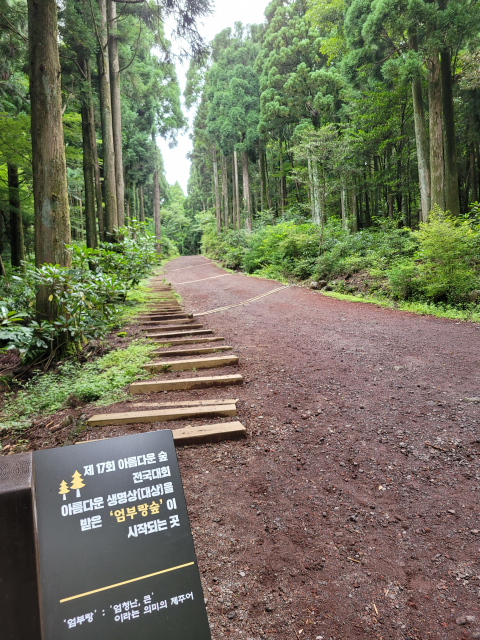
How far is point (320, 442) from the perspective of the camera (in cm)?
272

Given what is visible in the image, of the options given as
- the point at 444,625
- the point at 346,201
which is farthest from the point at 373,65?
the point at 444,625

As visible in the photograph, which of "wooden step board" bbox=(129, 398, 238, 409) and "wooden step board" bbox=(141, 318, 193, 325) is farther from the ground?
"wooden step board" bbox=(141, 318, 193, 325)

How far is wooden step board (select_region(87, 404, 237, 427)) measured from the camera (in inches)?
122

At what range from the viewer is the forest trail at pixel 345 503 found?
1.52m

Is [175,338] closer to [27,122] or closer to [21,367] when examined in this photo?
[21,367]

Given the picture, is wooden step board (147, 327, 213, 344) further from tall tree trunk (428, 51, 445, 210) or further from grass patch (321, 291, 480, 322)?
tall tree trunk (428, 51, 445, 210)

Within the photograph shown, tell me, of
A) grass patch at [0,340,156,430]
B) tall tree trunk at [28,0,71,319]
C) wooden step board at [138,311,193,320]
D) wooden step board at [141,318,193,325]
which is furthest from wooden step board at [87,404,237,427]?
wooden step board at [138,311,193,320]

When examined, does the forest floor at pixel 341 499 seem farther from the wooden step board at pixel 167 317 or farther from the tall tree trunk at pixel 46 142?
the wooden step board at pixel 167 317

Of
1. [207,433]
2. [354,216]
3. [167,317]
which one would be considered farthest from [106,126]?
[354,216]

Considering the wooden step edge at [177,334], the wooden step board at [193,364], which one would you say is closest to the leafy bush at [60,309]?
the wooden step edge at [177,334]

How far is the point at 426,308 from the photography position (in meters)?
Answer: 7.21

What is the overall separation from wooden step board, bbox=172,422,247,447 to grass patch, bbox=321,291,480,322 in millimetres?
5486

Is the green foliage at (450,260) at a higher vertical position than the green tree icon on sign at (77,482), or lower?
higher

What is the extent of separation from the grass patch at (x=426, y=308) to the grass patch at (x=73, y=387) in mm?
5569
